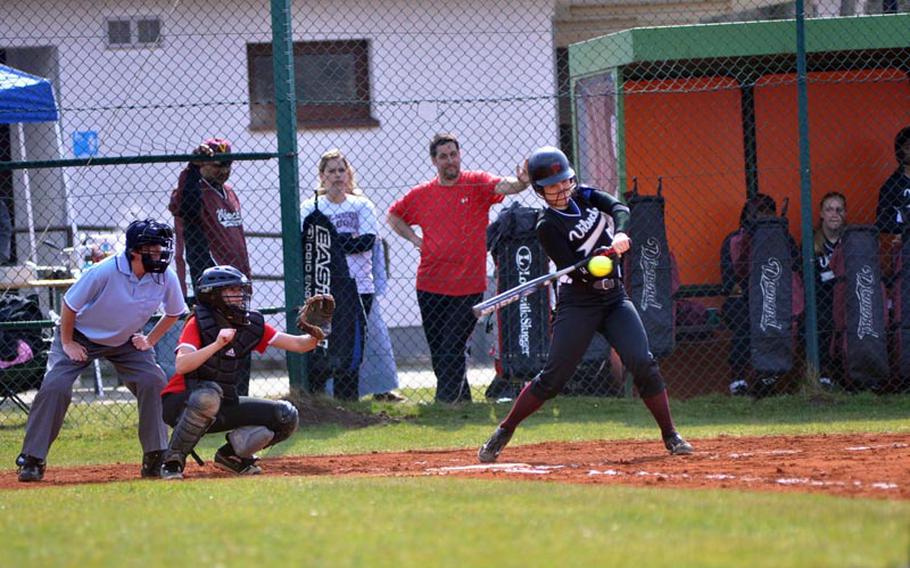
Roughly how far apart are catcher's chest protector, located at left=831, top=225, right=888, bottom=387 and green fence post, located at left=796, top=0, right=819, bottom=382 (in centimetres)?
28

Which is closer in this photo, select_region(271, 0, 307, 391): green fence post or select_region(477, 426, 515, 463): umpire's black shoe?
select_region(477, 426, 515, 463): umpire's black shoe

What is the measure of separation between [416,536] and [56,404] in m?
4.29

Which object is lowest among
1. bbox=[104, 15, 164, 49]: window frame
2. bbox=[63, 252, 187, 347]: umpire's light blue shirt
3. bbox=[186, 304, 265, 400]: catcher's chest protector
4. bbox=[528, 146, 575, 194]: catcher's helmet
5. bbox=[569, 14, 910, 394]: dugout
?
bbox=[186, 304, 265, 400]: catcher's chest protector

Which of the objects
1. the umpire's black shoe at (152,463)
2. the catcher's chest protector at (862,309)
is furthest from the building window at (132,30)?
the catcher's chest protector at (862,309)

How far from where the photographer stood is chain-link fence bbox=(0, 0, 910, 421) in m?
12.5

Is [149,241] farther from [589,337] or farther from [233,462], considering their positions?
[589,337]

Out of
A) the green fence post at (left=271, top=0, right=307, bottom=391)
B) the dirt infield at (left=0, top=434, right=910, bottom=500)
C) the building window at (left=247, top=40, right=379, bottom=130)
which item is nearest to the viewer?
the dirt infield at (left=0, top=434, right=910, bottom=500)

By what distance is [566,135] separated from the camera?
59.5ft

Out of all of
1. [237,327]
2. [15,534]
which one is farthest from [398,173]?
[15,534]

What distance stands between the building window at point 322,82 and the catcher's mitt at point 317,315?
24.0ft

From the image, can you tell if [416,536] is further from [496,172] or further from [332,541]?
[496,172]

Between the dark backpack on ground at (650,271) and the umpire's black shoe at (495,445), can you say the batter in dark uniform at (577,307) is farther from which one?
the dark backpack on ground at (650,271)

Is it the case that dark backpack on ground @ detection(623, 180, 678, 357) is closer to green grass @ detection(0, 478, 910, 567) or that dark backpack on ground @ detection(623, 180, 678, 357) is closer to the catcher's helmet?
the catcher's helmet

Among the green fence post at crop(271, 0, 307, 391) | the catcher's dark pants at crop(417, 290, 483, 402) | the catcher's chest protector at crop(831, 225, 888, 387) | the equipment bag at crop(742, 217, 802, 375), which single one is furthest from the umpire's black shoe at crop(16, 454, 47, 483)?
the catcher's chest protector at crop(831, 225, 888, 387)
